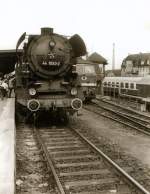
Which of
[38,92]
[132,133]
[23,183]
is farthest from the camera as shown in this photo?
[38,92]

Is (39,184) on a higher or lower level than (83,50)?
lower

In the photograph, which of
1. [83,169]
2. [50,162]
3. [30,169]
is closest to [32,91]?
[50,162]

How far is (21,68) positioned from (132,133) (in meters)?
4.48

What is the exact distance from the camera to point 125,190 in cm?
655

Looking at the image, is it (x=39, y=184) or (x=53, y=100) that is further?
(x=53, y=100)

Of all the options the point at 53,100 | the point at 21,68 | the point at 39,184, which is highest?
the point at 21,68

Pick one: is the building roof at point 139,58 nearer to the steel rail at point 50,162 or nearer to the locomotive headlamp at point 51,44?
the locomotive headlamp at point 51,44

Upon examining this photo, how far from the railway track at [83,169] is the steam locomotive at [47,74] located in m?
2.05

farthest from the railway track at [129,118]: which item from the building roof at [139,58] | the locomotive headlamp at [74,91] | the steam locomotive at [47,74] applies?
the building roof at [139,58]

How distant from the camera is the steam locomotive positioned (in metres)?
12.9

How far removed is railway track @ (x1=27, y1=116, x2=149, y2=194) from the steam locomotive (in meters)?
2.05

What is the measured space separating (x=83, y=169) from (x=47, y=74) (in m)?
5.80

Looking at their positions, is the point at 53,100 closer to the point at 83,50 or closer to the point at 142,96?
the point at 83,50

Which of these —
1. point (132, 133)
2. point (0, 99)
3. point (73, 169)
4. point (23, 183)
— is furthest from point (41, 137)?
point (0, 99)
